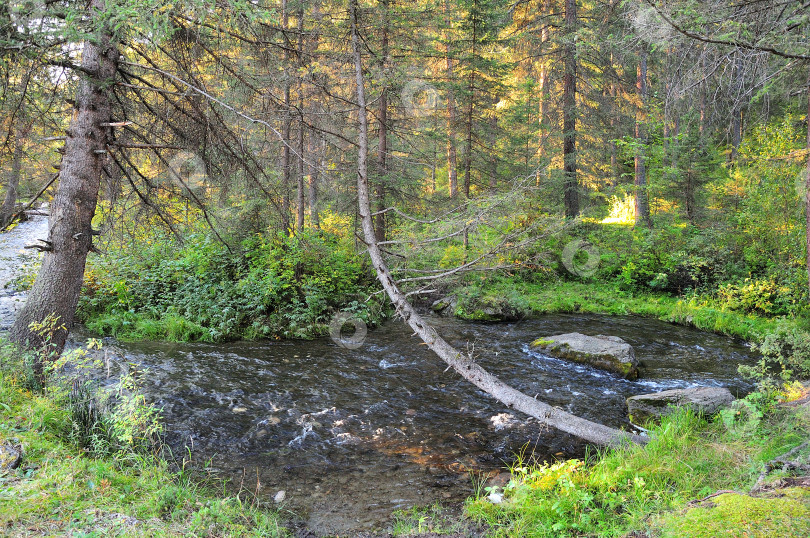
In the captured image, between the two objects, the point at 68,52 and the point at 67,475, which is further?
the point at 68,52

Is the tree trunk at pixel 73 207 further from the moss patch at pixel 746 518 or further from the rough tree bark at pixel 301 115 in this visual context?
the moss patch at pixel 746 518

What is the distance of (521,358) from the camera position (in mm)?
9344

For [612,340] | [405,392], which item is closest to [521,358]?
[612,340]

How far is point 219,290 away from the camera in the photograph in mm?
11148

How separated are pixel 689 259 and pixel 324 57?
12.7m

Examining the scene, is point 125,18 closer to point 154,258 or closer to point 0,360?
point 0,360

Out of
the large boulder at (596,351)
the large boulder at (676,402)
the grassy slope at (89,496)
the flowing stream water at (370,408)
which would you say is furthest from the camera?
the large boulder at (596,351)

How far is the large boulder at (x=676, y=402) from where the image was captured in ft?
19.2

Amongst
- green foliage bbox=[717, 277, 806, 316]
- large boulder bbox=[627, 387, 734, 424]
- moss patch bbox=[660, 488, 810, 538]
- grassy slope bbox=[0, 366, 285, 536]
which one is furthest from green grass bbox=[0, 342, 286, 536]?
green foliage bbox=[717, 277, 806, 316]
